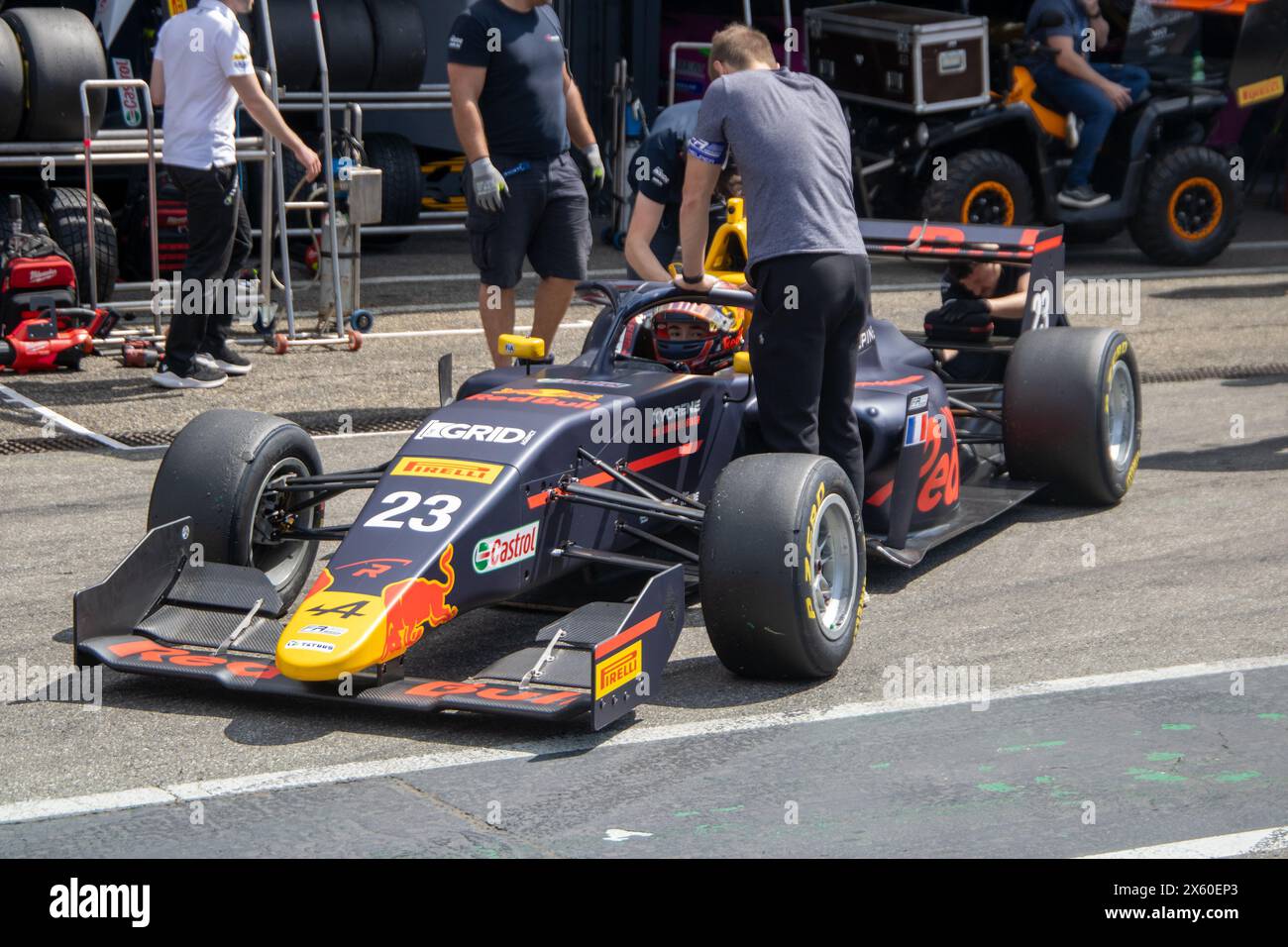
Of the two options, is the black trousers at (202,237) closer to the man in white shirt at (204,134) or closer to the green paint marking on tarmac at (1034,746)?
the man in white shirt at (204,134)

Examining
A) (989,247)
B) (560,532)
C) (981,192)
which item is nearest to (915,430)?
(989,247)

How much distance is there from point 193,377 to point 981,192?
254 inches

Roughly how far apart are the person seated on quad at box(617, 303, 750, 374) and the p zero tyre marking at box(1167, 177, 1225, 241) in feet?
28.4

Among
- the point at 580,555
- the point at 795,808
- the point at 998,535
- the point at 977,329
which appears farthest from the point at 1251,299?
the point at 795,808

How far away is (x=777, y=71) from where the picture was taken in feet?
19.5

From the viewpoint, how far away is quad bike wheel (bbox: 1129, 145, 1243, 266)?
14133mm

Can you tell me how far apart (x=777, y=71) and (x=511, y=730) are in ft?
7.95

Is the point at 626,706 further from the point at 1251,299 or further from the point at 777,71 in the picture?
the point at 1251,299

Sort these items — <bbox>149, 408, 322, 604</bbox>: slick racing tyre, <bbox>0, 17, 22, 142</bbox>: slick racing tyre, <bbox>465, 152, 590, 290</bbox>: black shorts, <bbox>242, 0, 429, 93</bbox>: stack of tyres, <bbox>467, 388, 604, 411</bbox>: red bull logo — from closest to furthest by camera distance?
1. <bbox>149, 408, 322, 604</bbox>: slick racing tyre
2. <bbox>467, 388, 604, 411</bbox>: red bull logo
3. <bbox>465, 152, 590, 290</bbox>: black shorts
4. <bbox>0, 17, 22, 142</bbox>: slick racing tyre
5. <bbox>242, 0, 429, 93</bbox>: stack of tyres

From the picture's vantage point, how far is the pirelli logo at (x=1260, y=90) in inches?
580

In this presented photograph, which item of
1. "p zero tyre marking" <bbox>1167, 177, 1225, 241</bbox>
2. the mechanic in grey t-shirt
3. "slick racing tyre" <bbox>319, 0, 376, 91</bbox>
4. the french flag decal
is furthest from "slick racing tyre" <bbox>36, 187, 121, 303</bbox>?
"p zero tyre marking" <bbox>1167, 177, 1225, 241</bbox>

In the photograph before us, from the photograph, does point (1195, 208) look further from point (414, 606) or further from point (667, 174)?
point (414, 606)

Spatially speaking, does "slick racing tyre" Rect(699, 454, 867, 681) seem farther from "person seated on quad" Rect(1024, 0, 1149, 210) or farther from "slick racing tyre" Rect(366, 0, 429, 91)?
"person seated on quad" Rect(1024, 0, 1149, 210)

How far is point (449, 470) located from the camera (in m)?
5.18
